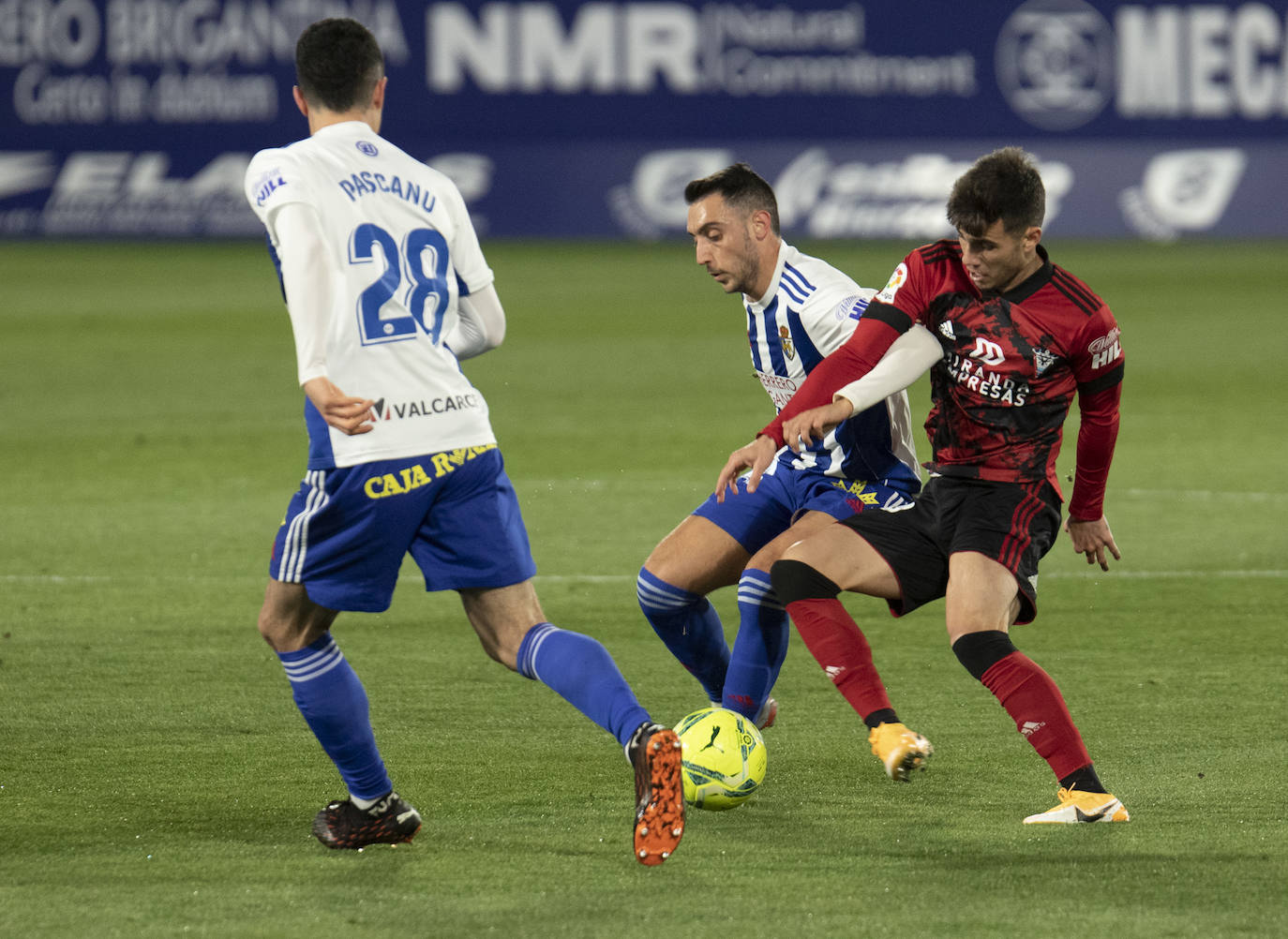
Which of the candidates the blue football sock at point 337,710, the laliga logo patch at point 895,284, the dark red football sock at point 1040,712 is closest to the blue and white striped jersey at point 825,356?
the laliga logo patch at point 895,284

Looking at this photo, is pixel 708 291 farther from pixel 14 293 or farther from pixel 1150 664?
pixel 1150 664

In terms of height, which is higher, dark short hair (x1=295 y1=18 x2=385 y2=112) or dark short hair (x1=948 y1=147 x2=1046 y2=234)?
dark short hair (x1=295 y1=18 x2=385 y2=112)

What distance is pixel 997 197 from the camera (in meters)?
4.52

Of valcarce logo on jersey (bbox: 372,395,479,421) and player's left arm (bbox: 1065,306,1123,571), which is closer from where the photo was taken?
valcarce logo on jersey (bbox: 372,395,479,421)

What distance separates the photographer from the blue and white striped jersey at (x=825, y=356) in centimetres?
529

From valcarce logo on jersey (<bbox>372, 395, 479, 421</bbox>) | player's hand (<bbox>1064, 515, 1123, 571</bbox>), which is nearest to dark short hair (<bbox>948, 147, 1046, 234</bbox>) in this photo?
player's hand (<bbox>1064, 515, 1123, 571</bbox>)

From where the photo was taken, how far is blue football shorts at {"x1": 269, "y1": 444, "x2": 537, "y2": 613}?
13.6 feet

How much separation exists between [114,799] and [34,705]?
113 centimetres

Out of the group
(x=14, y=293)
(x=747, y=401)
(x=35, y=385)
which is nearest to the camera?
(x=747, y=401)

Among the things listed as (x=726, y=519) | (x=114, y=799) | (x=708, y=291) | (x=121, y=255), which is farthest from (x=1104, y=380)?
(x=121, y=255)

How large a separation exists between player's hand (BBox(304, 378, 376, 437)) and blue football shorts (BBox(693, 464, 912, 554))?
1541 mm

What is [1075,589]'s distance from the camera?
7.69 m

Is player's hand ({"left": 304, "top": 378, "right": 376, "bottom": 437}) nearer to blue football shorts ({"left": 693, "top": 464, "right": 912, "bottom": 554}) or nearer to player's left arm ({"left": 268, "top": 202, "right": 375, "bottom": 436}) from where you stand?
player's left arm ({"left": 268, "top": 202, "right": 375, "bottom": 436})

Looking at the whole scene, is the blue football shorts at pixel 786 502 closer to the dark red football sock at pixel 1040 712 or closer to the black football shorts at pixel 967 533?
the black football shorts at pixel 967 533
